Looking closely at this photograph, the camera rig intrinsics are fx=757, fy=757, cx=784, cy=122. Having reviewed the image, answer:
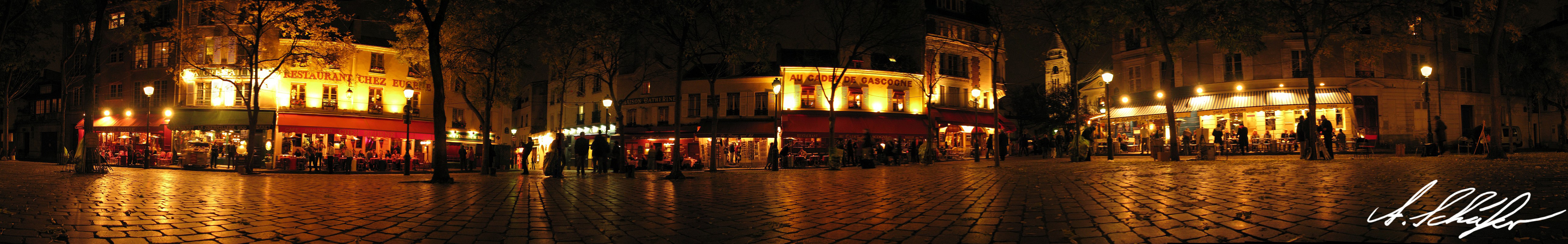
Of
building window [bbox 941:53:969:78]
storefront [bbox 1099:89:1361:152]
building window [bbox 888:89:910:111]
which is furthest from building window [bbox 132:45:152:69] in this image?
storefront [bbox 1099:89:1361:152]

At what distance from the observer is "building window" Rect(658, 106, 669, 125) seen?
40.0 m

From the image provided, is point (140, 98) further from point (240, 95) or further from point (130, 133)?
point (240, 95)

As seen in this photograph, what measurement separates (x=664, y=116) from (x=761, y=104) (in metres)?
5.41

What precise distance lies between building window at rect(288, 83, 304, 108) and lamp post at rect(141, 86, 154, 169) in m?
5.07

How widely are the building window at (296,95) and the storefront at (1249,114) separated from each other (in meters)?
36.4

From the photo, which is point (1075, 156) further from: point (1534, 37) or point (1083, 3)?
point (1534, 37)

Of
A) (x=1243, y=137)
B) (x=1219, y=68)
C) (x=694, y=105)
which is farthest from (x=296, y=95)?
(x=1219, y=68)

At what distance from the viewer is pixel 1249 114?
32.7m

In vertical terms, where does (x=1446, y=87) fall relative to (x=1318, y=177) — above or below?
above

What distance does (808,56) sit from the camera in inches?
1577

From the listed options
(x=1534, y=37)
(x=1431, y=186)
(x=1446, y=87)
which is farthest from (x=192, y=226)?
(x=1534, y=37)

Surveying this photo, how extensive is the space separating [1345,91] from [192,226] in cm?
3846

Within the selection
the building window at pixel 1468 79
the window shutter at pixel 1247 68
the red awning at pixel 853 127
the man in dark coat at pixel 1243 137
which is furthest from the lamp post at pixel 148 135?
the building window at pixel 1468 79
